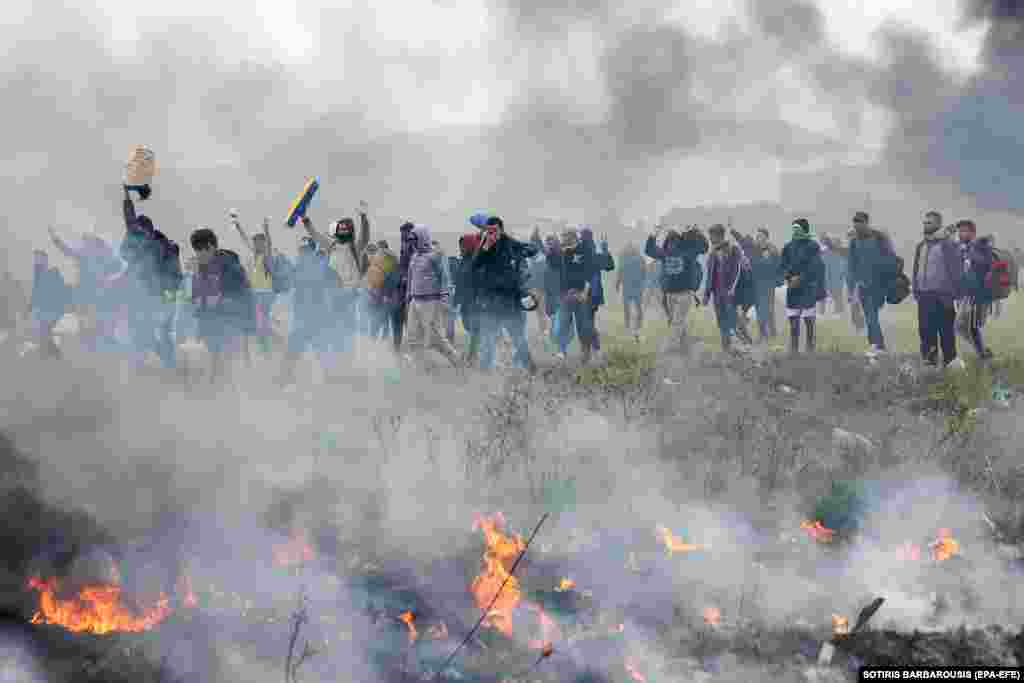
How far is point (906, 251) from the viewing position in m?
45.8

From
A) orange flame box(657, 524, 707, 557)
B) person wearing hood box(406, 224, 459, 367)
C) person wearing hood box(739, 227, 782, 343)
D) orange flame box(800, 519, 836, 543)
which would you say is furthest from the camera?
person wearing hood box(739, 227, 782, 343)

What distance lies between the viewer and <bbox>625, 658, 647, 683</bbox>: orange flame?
4.73 metres

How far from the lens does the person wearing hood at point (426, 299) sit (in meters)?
9.83

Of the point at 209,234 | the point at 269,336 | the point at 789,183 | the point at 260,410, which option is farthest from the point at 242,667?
the point at 789,183

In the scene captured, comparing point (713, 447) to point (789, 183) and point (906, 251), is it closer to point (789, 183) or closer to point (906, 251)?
point (906, 251)

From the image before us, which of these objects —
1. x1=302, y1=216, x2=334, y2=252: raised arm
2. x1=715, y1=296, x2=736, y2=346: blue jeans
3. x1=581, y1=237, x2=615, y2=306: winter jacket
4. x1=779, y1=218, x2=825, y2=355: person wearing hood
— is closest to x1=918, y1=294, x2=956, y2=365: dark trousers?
x1=779, y1=218, x2=825, y2=355: person wearing hood

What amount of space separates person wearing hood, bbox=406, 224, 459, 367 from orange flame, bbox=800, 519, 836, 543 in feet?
14.4

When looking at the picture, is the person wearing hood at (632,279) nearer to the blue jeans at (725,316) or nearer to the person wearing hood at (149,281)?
the blue jeans at (725,316)

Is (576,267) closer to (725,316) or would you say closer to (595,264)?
(595,264)

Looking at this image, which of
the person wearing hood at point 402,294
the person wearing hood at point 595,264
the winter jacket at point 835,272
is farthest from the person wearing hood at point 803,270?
the winter jacket at point 835,272

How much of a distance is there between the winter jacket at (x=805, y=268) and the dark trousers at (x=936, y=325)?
47.7 inches

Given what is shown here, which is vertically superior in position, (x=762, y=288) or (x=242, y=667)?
(x=762, y=288)

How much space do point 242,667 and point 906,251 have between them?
4609cm

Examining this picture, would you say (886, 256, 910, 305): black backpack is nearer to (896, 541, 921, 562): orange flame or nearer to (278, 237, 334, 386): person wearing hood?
(896, 541, 921, 562): orange flame
